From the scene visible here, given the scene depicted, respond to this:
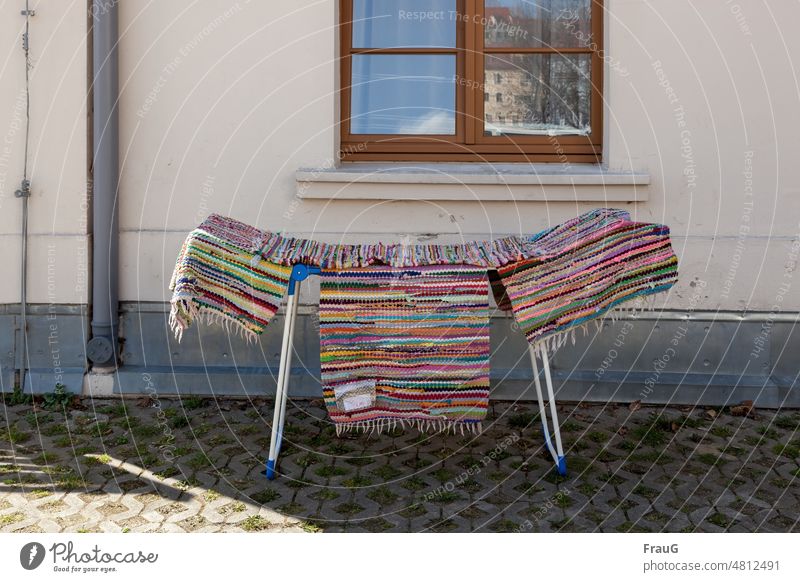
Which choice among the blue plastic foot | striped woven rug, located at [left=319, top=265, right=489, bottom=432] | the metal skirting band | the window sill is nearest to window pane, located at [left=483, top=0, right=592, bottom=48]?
the window sill

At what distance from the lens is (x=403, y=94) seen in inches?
198

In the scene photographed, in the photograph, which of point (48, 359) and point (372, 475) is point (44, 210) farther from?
point (372, 475)

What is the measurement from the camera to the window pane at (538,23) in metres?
4.94

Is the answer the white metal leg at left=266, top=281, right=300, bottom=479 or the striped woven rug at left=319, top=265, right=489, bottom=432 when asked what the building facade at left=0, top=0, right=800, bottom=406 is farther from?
the striped woven rug at left=319, top=265, right=489, bottom=432

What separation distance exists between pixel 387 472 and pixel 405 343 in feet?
1.99

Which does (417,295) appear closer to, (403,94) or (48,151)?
(403,94)

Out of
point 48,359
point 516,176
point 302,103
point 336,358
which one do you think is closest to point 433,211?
point 516,176

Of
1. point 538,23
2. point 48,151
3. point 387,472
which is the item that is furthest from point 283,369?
point 538,23

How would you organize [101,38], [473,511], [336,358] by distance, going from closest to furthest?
[473,511]
[336,358]
[101,38]

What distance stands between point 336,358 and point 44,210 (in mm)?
2149

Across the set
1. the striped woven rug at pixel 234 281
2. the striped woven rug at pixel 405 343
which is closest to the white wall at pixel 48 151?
the striped woven rug at pixel 234 281

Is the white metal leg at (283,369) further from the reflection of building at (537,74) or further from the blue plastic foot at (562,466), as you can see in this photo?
the reflection of building at (537,74)

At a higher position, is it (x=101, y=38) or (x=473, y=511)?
(x=101, y=38)

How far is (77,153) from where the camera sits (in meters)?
4.83
